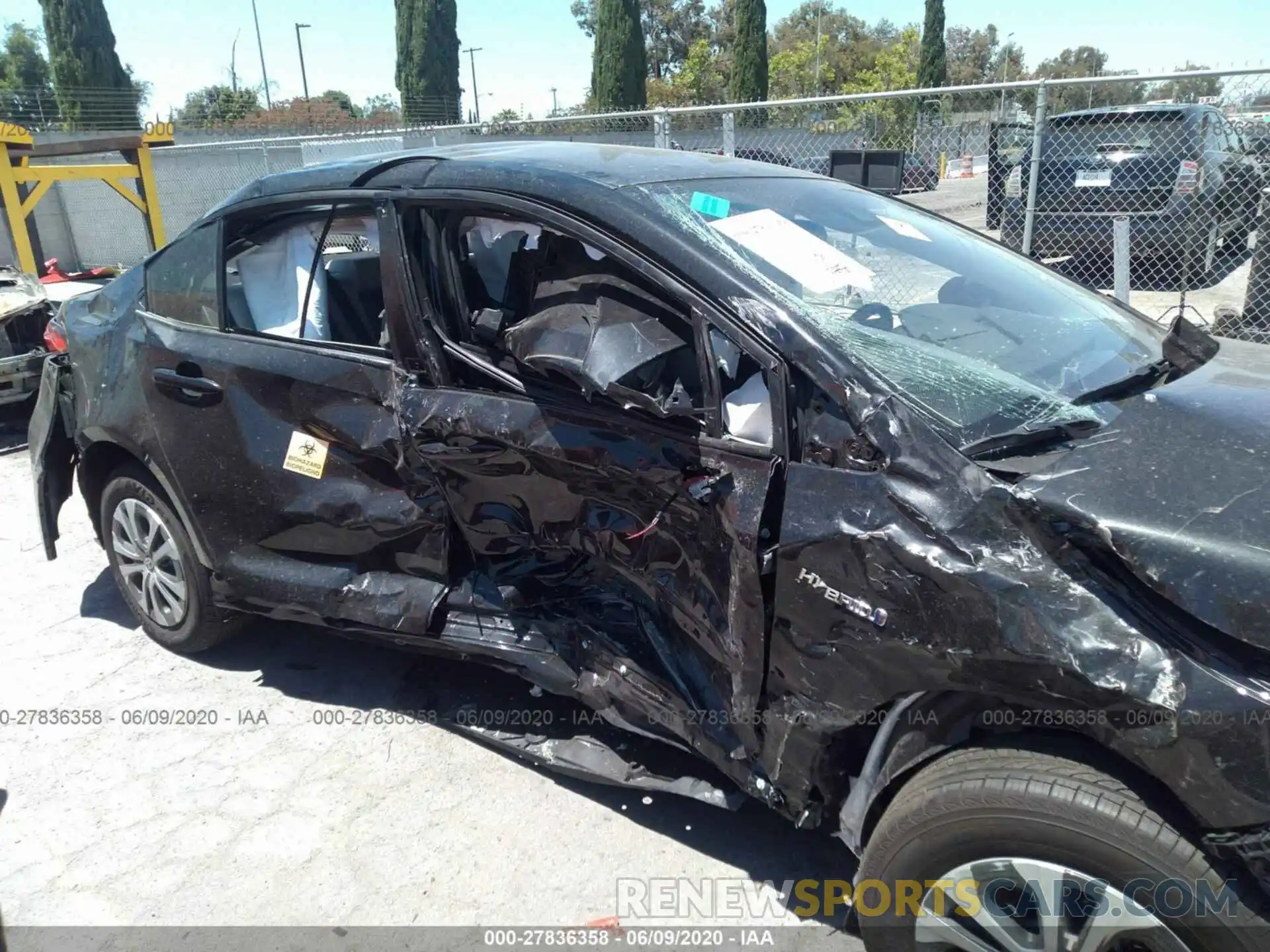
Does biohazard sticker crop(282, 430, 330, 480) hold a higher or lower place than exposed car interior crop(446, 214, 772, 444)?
lower

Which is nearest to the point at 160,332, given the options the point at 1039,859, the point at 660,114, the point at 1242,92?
the point at 1039,859

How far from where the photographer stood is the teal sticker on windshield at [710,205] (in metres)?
2.57

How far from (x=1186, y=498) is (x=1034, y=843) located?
0.72 metres

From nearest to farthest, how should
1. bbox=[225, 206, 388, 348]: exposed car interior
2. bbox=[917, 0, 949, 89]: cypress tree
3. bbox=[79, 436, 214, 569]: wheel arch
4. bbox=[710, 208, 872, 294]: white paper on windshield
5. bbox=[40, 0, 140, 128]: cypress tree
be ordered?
bbox=[710, 208, 872, 294]: white paper on windshield
bbox=[225, 206, 388, 348]: exposed car interior
bbox=[79, 436, 214, 569]: wheel arch
bbox=[40, 0, 140, 128]: cypress tree
bbox=[917, 0, 949, 89]: cypress tree

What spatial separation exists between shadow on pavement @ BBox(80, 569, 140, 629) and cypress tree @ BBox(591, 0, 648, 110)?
33436 mm

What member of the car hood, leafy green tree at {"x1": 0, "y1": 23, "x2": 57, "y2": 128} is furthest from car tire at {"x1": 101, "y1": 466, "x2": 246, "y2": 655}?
leafy green tree at {"x1": 0, "y1": 23, "x2": 57, "y2": 128}

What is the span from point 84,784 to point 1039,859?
115 inches

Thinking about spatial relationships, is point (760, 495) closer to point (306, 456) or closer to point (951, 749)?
point (951, 749)

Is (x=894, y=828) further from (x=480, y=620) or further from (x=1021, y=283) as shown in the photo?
(x=1021, y=283)

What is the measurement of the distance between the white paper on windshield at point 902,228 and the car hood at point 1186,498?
3.19ft

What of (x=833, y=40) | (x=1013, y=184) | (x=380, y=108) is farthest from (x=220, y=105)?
(x=1013, y=184)

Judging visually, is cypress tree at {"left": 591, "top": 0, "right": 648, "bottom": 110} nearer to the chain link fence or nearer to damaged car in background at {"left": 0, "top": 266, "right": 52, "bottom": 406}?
the chain link fence

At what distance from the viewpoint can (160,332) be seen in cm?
344

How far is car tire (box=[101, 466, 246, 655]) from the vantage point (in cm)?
357
